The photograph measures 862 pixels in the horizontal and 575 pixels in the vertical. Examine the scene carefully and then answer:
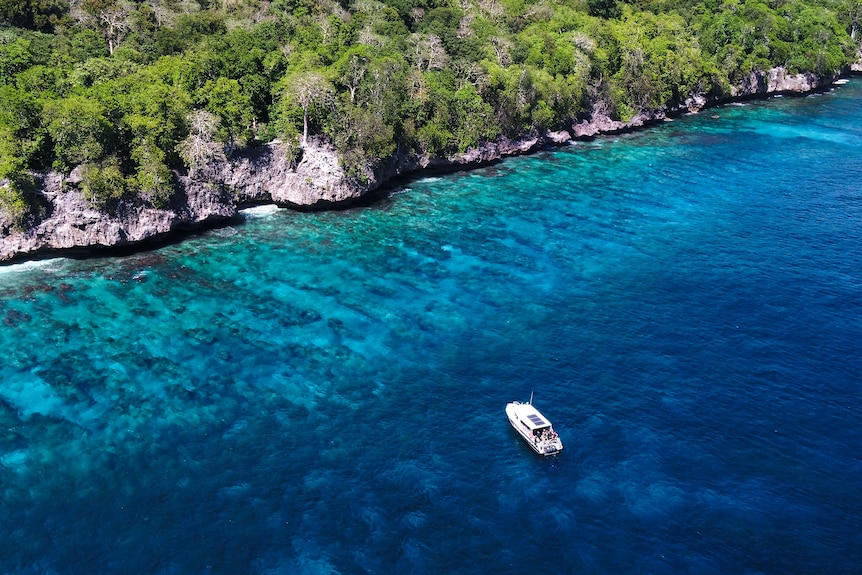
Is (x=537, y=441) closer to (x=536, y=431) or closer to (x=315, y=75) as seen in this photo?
(x=536, y=431)

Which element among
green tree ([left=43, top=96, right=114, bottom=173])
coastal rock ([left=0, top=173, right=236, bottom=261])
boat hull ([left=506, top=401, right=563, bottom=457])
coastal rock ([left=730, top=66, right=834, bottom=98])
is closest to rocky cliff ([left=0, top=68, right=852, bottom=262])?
coastal rock ([left=0, top=173, right=236, bottom=261])

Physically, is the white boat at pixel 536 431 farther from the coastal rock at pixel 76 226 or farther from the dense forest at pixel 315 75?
the coastal rock at pixel 76 226

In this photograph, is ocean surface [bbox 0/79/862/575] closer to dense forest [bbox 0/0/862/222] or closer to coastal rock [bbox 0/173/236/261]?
coastal rock [bbox 0/173/236/261]

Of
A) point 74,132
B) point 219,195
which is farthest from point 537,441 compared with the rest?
point 74,132

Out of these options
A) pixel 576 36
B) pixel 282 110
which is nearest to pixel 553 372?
pixel 282 110

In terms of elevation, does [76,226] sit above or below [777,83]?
below

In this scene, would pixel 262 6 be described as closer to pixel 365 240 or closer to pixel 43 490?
pixel 365 240
